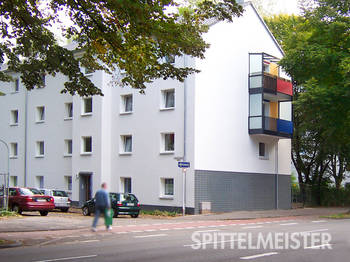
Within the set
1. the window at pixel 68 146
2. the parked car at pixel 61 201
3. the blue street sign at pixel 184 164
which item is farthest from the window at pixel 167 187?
the window at pixel 68 146

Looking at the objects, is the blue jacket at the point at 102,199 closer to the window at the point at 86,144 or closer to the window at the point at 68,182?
the window at the point at 86,144

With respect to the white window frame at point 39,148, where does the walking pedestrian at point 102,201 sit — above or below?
below

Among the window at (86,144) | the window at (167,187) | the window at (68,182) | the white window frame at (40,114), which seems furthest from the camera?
the white window frame at (40,114)

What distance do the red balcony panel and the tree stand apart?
23.4 meters

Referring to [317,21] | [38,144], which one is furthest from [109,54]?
[38,144]

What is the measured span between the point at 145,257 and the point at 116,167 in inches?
961

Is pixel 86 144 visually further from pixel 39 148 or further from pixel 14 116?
pixel 14 116

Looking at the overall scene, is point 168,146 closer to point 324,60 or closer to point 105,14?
point 324,60

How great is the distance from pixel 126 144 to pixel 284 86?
490 inches

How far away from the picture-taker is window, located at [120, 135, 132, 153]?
36719 millimetres

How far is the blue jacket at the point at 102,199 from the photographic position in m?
3.15

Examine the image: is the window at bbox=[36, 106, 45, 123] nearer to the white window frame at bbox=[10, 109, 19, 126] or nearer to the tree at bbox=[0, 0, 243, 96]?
the white window frame at bbox=[10, 109, 19, 126]

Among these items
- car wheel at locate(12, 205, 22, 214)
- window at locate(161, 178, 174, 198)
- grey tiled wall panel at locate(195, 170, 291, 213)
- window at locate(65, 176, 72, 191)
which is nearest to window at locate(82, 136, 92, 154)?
window at locate(65, 176, 72, 191)

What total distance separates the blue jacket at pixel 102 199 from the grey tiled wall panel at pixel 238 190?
2932cm
